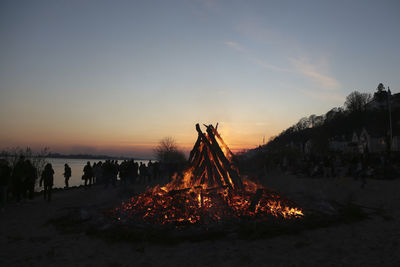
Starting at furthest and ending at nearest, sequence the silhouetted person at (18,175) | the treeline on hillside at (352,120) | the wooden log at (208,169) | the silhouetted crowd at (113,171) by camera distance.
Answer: the treeline on hillside at (352,120), the silhouetted crowd at (113,171), the silhouetted person at (18,175), the wooden log at (208,169)

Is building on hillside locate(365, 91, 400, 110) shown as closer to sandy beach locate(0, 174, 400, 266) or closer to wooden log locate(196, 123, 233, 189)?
wooden log locate(196, 123, 233, 189)

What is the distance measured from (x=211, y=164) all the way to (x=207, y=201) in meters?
2.13

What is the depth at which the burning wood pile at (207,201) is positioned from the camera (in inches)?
312

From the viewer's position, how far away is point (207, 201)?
8547mm

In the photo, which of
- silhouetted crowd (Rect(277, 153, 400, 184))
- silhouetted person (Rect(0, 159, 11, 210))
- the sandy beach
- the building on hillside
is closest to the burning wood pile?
the sandy beach

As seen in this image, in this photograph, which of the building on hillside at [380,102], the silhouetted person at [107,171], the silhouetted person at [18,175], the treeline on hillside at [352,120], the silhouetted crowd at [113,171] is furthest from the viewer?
the building on hillside at [380,102]

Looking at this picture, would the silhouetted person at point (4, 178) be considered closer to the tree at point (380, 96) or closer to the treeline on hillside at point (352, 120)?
the treeline on hillside at point (352, 120)

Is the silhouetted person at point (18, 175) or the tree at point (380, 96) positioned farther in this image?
the tree at point (380, 96)

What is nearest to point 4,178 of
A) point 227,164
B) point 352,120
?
point 227,164

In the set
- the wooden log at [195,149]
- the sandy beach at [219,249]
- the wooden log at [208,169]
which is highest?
the wooden log at [195,149]

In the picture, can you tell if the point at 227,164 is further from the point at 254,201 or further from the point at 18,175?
the point at 18,175

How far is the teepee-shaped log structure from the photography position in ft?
32.9

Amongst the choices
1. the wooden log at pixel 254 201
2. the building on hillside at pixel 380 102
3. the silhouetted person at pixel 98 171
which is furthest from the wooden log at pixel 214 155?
the building on hillside at pixel 380 102

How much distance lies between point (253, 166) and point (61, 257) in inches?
1359
